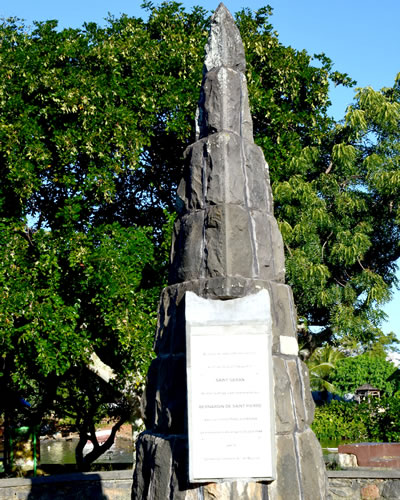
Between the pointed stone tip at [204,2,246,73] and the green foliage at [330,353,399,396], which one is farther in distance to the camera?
the green foliage at [330,353,399,396]

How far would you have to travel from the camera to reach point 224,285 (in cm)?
480

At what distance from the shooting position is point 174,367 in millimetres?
4816

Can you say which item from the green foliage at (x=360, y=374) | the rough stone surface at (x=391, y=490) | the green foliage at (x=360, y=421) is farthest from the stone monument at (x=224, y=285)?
the green foliage at (x=360, y=374)

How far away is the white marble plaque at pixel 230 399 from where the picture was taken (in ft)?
14.6

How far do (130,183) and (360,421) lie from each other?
13.5 m

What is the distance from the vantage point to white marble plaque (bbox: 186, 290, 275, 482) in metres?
4.46

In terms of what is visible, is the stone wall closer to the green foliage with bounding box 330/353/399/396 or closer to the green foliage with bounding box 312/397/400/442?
the green foliage with bounding box 312/397/400/442

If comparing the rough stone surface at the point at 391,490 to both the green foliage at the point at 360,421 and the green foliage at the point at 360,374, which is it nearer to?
the green foliage at the point at 360,421

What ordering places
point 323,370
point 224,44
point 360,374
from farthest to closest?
point 323,370 < point 360,374 < point 224,44

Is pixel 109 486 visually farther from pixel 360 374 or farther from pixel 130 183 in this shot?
pixel 360 374

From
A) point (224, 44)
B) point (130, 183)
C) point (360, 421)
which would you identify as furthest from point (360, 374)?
point (224, 44)

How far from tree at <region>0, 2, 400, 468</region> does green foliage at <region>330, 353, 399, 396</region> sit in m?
20.5

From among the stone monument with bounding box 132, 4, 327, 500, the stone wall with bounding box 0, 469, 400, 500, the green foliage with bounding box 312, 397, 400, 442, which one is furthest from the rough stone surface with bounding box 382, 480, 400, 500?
the green foliage with bounding box 312, 397, 400, 442

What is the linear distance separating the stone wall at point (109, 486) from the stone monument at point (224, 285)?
4382 millimetres
